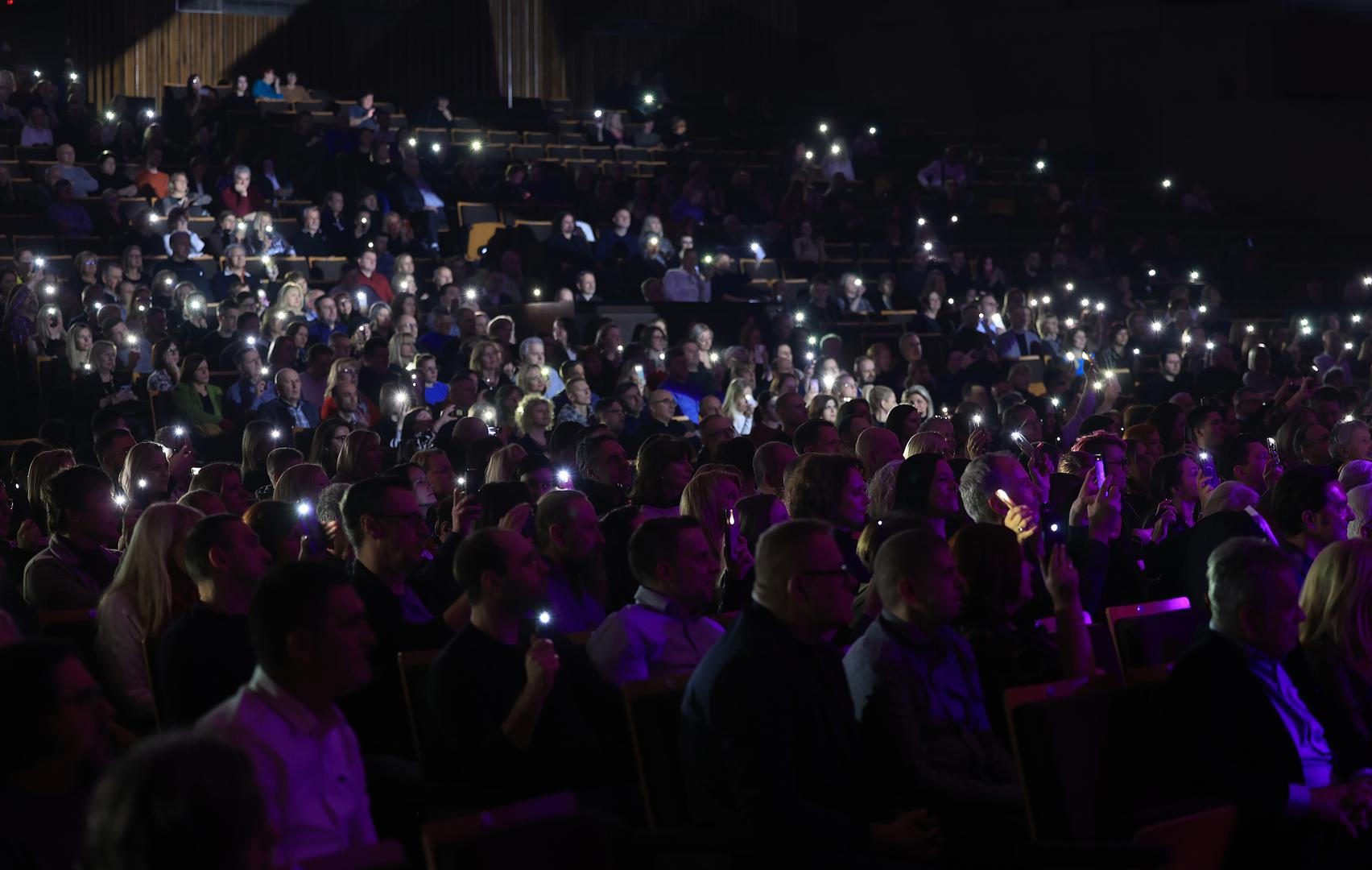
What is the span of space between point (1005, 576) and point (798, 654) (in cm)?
82

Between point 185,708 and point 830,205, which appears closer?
point 185,708

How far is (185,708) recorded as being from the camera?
3137 mm

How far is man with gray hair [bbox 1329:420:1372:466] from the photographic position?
21.2 feet

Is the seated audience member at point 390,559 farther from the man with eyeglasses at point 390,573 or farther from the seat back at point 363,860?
the seat back at point 363,860

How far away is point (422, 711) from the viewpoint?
125 inches

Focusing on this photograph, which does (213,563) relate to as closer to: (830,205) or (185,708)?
(185,708)

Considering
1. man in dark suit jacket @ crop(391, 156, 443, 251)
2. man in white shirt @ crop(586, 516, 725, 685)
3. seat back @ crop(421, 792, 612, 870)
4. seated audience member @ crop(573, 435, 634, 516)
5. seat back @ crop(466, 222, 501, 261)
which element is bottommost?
seat back @ crop(421, 792, 612, 870)

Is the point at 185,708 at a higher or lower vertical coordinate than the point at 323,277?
lower

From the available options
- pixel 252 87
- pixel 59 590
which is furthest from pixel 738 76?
pixel 59 590

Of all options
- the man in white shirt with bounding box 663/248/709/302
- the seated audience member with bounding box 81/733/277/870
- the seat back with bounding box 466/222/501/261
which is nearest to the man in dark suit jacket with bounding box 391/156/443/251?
the seat back with bounding box 466/222/501/261

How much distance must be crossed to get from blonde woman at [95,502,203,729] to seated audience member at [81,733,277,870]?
210 cm

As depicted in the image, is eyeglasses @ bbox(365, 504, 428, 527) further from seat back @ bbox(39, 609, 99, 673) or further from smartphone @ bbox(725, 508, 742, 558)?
smartphone @ bbox(725, 508, 742, 558)

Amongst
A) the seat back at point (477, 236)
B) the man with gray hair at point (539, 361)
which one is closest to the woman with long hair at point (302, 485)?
the man with gray hair at point (539, 361)

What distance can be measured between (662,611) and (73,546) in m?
1.95
